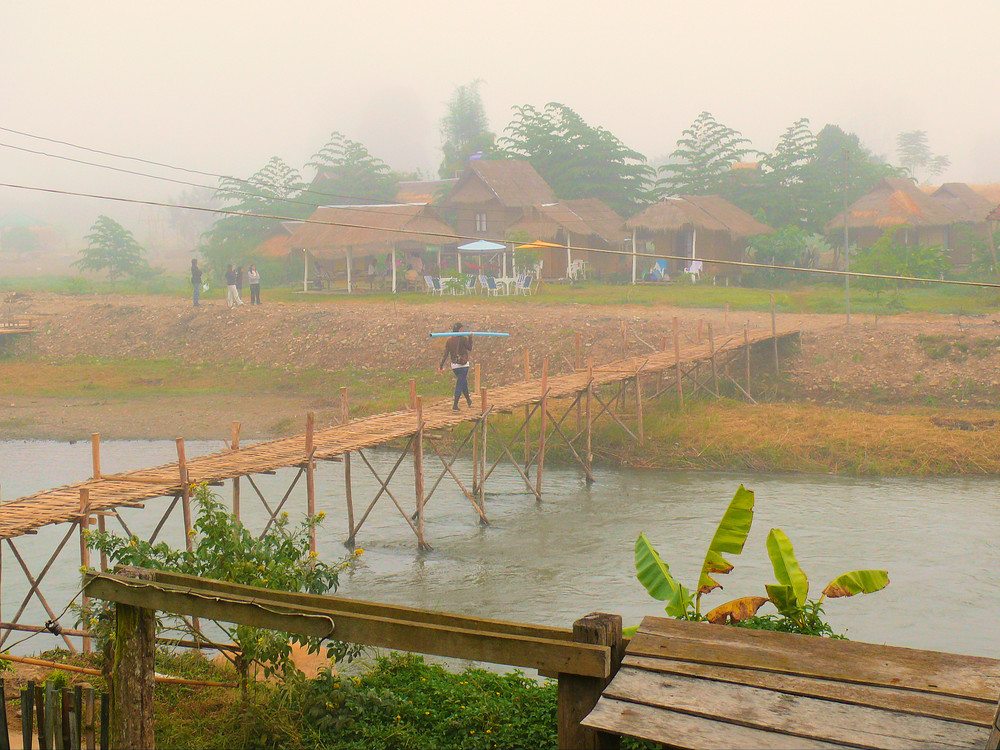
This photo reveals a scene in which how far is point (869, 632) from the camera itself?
35.8 ft

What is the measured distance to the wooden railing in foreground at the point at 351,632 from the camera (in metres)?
3.23

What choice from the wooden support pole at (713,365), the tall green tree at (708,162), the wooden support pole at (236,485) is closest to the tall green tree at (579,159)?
the tall green tree at (708,162)

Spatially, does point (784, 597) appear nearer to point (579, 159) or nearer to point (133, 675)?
point (133, 675)

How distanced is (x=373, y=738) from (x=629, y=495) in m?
12.1

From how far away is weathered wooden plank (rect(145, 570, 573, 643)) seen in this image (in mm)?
3459

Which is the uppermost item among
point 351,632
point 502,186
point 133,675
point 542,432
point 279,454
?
point 502,186

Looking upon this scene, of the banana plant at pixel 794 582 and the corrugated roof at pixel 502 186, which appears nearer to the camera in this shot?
the banana plant at pixel 794 582

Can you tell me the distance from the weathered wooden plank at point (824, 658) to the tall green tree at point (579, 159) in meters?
37.1

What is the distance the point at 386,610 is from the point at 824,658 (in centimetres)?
163

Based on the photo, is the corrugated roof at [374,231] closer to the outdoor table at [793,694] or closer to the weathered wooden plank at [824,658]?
the weathered wooden plank at [824,658]

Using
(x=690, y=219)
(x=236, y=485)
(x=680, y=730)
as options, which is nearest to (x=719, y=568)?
(x=680, y=730)

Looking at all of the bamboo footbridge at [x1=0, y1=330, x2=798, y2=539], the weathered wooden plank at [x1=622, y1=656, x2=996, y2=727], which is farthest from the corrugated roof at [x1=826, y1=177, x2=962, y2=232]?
the weathered wooden plank at [x1=622, y1=656, x2=996, y2=727]

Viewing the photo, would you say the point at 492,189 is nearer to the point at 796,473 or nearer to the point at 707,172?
the point at 707,172

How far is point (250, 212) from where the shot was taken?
1810 inches
